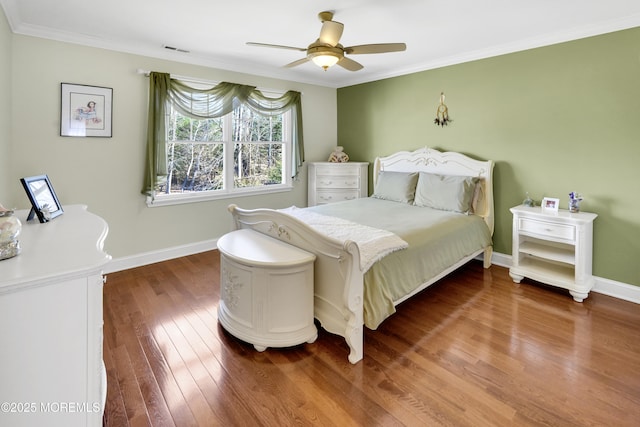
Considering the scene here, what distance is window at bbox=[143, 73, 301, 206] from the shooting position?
156 inches

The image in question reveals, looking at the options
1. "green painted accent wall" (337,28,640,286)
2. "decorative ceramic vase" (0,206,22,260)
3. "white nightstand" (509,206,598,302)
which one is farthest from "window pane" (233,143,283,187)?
"decorative ceramic vase" (0,206,22,260)

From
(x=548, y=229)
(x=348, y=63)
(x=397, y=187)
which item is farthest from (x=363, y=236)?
(x=548, y=229)

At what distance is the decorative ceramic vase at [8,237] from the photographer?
1.20 m

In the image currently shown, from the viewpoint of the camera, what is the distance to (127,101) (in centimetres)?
362

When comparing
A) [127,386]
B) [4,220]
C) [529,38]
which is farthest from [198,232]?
[529,38]

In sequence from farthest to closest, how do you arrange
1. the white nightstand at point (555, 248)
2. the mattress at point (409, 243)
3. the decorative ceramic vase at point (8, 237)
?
the white nightstand at point (555, 248) < the mattress at point (409, 243) < the decorative ceramic vase at point (8, 237)

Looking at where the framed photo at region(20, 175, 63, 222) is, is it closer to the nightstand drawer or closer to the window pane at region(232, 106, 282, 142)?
the window pane at region(232, 106, 282, 142)

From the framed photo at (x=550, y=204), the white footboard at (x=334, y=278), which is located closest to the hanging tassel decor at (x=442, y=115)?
the framed photo at (x=550, y=204)

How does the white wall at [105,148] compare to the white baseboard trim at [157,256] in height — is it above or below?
above

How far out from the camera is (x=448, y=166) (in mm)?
4168

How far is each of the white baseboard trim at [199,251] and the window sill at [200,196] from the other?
575 mm

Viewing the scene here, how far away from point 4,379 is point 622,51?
4.68m

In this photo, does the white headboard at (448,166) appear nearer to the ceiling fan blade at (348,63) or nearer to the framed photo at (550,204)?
the framed photo at (550,204)

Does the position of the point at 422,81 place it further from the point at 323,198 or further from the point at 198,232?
Answer: the point at 198,232
